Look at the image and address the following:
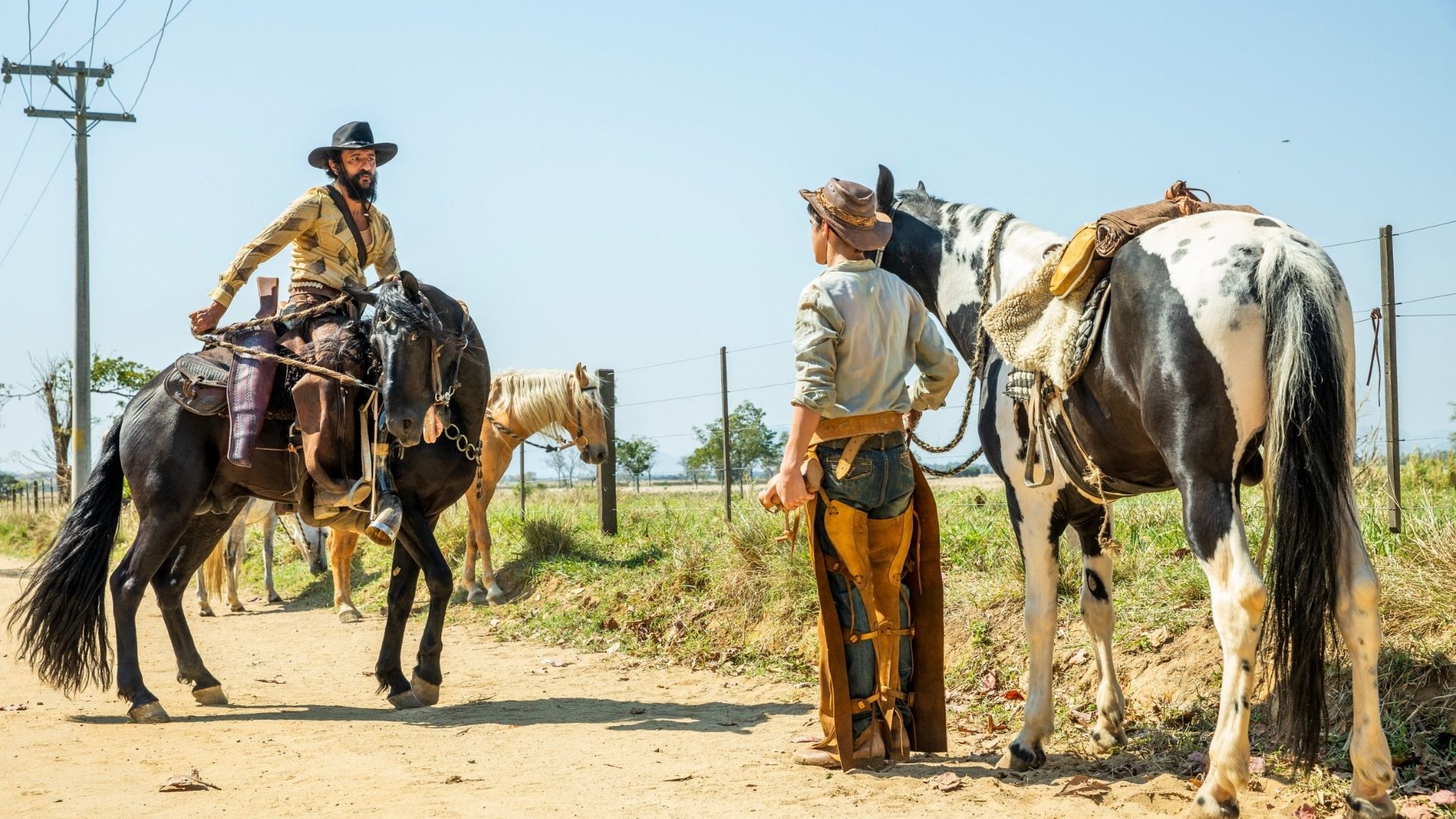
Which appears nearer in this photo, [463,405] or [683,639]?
[463,405]

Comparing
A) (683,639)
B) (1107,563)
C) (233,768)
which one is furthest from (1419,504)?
(233,768)

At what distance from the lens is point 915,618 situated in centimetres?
459

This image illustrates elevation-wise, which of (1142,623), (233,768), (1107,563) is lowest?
(233,768)

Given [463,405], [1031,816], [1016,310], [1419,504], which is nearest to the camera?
[1031,816]

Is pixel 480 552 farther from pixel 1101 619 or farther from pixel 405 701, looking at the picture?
pixel 1101 619

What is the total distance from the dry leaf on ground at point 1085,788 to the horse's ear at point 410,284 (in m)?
4.15

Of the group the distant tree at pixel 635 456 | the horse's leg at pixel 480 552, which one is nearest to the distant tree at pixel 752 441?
the distant tree at pixel 635 456

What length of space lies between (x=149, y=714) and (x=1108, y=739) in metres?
4.90

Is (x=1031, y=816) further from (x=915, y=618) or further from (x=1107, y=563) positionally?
(x=1107, y=563)

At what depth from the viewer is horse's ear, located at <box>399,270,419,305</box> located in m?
6.16

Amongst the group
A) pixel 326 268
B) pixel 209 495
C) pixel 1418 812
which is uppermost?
pixel 326 268

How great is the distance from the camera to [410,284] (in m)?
6.18

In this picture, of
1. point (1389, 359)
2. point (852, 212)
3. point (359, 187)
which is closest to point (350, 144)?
point (359, 187)

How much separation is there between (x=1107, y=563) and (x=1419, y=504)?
11.5 feet
